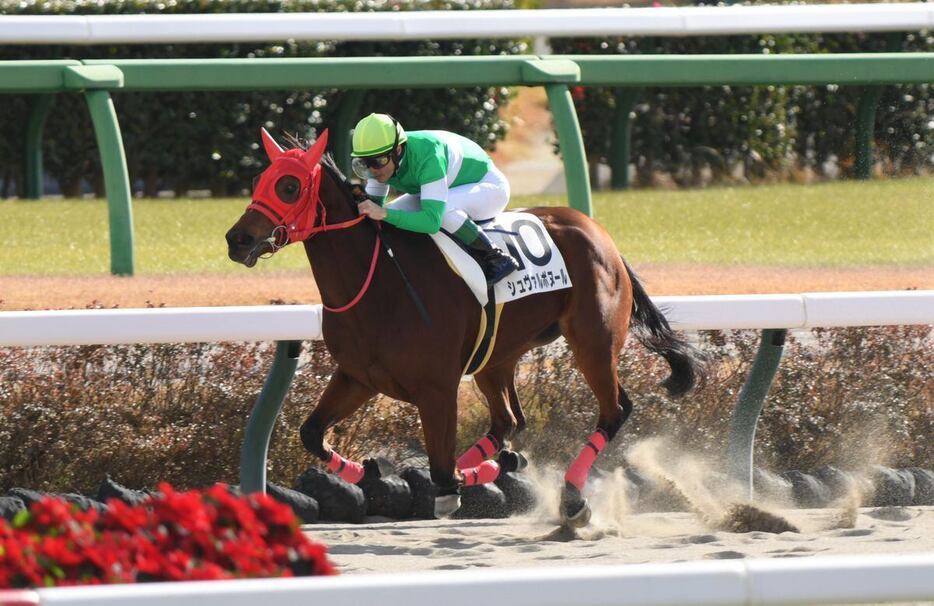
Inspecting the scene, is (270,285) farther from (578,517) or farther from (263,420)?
(578,517)

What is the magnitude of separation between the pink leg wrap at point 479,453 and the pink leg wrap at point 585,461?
276 millimetres

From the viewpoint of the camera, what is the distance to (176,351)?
561 cm

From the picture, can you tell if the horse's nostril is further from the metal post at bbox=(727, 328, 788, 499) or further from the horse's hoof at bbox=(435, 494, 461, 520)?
the metal post at bbox=(727, 328, 788, 499)

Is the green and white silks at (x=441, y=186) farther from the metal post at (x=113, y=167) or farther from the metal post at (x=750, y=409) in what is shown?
the metal post at (x=113, y=167)

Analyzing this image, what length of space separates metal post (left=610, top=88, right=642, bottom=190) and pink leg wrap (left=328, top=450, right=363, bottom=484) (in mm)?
4741

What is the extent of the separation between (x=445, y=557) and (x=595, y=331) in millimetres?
957

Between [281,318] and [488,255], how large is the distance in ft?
2.18

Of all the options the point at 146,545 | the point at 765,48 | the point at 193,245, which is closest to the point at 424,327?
the point at 146,545

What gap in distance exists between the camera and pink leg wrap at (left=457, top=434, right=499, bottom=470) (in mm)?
5395

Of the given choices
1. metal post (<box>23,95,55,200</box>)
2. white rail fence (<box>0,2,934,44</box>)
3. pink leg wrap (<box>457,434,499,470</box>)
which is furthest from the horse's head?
metal post (<box>23,95,55,200</box>)

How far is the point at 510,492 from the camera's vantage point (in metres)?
5.68

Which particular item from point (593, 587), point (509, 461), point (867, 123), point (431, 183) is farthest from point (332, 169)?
point (867, 123)

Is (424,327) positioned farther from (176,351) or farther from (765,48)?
(765,48)

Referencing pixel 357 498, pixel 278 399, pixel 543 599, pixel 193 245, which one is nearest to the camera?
pixel 543 599
